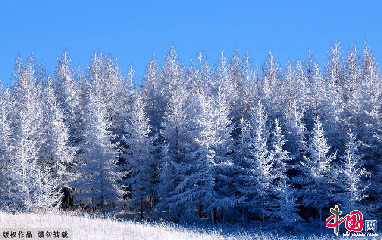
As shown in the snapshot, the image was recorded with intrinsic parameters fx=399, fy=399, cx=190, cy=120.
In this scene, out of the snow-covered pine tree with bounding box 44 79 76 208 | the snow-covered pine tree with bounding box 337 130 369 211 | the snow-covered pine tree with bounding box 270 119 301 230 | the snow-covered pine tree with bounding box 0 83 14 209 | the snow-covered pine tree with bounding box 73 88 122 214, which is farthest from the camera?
the snow-covered pine tree with bounding box 44 79 76 208

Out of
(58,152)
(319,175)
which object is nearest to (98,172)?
(58,152)

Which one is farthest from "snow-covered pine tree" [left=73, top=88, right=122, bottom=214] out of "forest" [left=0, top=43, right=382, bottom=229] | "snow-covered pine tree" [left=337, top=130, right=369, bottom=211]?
"snow-covered pine tree" [left=337, top=130, right=369, bottom=211]

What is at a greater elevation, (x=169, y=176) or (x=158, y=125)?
(x=158, y=125)

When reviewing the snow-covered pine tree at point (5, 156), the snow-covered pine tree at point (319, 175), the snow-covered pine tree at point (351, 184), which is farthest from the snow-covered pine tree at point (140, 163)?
the snow-covered pine tree at point (351, 184)

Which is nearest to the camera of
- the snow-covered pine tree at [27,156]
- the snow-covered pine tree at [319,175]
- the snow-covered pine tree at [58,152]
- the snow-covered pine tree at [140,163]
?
the snow-covered pine tree at [27,156]

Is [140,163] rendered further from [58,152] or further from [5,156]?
[5,156]

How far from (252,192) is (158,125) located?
49.1 ft

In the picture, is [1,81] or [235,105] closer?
[235,105]

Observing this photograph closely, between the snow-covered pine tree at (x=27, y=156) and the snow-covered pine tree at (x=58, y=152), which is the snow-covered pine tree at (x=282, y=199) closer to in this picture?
the snow-covered pine tree at (x=58, y=152)

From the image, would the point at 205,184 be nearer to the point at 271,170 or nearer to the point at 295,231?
the point at 271,170

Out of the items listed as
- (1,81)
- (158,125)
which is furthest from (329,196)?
(1,81)

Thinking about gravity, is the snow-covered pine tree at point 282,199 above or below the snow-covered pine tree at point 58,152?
below

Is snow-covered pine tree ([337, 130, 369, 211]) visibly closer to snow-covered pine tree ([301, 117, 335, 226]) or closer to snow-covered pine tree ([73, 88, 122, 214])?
snow-covered pine tree ([301, 117, 335, 226])

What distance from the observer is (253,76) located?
5766 cm
